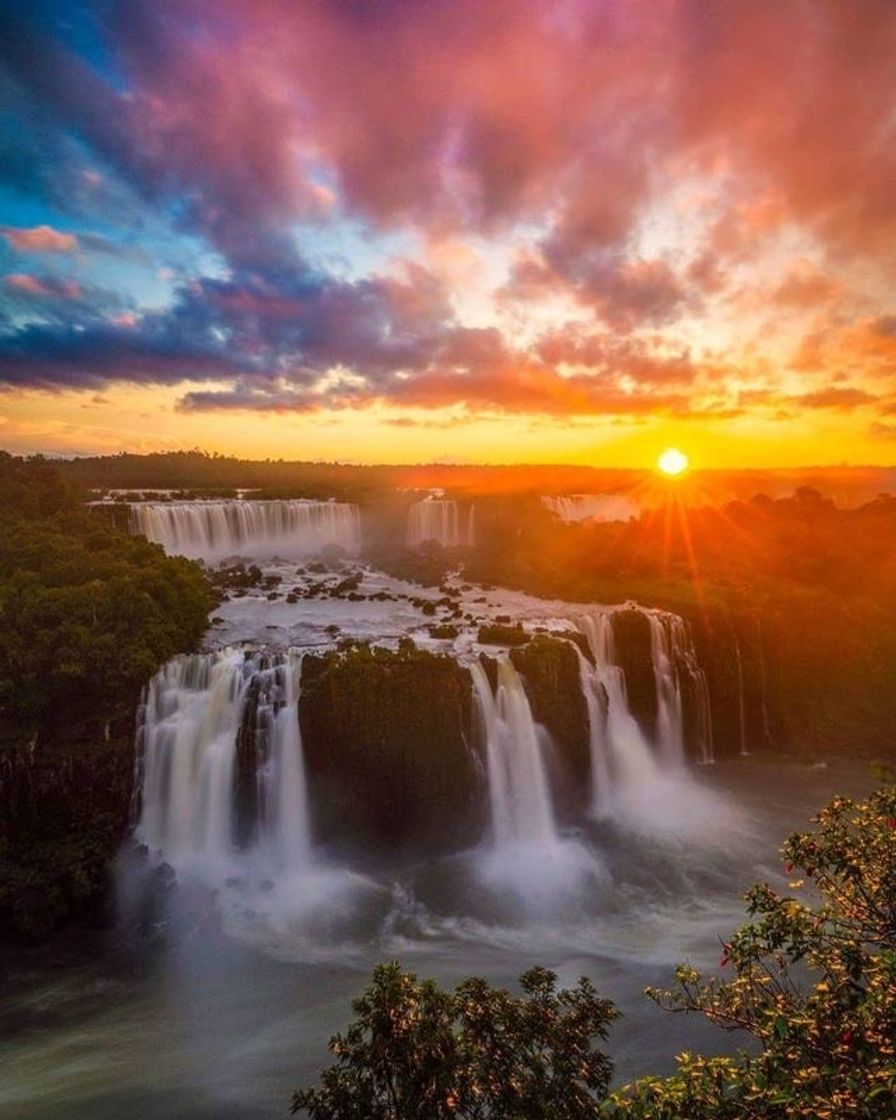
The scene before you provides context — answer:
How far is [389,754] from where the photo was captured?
21203mm

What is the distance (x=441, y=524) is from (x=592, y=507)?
19.4 m

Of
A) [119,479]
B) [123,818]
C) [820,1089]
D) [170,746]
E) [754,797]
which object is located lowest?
[754,797]

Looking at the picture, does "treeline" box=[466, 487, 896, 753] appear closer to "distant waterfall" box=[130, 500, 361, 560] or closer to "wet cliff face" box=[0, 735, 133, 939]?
"distant waterfall" box=[130, 500, 361, 560]

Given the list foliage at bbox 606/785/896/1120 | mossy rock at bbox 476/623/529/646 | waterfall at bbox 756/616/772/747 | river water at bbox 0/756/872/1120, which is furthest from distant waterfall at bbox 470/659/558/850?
foliage at bbox 606/785/896/1120

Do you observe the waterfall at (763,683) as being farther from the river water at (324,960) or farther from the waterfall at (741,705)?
the river water at (324,960)

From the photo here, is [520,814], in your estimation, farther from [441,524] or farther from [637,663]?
[441,524]

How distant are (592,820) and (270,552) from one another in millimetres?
37561

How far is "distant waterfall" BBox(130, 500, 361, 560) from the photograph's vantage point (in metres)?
46.2

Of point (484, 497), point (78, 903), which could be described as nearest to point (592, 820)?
point (78, 903)

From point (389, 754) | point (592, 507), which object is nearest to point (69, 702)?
point (389, 754)

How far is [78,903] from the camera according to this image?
1661 centimetres

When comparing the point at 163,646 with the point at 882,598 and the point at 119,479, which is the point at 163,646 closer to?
the point at 882,598

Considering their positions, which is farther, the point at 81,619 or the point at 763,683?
the point at 763,683

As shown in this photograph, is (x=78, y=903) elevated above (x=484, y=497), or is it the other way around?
(x=484, y=497)
